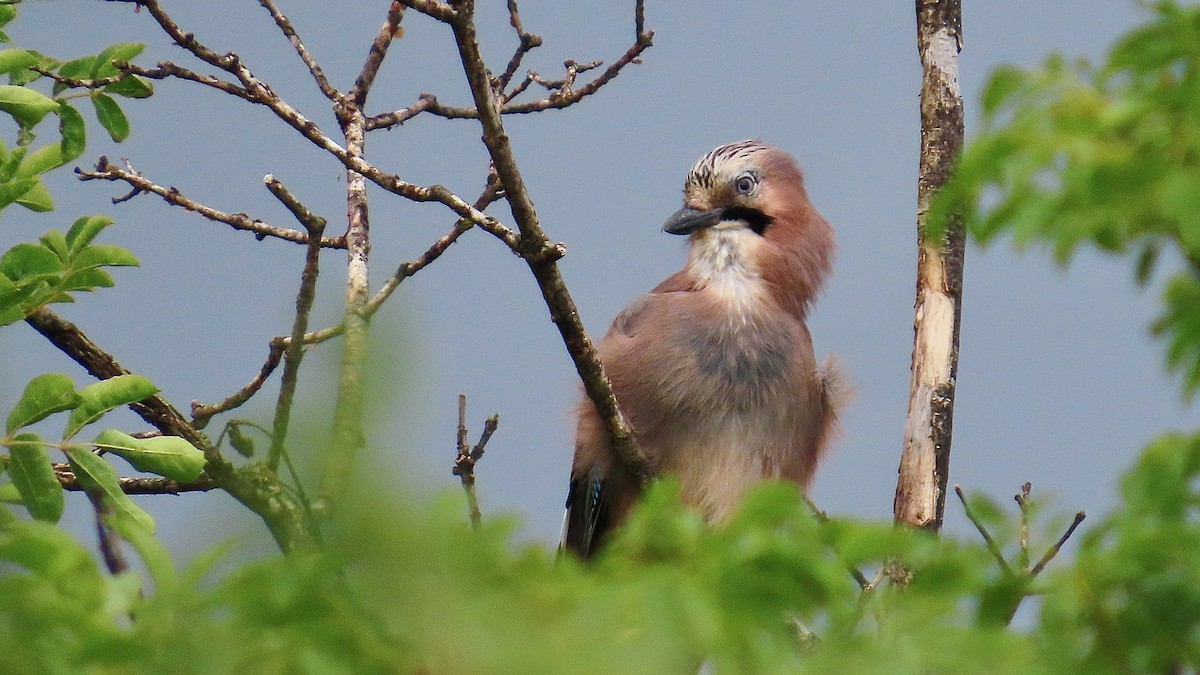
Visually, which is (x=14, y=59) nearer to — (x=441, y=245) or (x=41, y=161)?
(x=41, y=161)

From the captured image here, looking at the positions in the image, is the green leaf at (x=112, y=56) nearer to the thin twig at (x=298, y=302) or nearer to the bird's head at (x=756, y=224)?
the thin twig at (x=298, y=302)

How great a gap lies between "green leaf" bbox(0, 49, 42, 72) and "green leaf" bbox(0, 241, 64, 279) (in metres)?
0.48

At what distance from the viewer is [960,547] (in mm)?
1517

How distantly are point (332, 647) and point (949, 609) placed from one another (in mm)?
649

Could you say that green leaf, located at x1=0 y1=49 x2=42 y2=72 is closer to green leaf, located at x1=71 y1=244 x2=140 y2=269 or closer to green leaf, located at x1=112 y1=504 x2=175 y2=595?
green leaf, located at x1=71 y1=244 x2=140 y2=269

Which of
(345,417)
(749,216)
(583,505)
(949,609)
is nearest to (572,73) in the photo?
(749,216)

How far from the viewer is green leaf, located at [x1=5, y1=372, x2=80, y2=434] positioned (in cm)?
249

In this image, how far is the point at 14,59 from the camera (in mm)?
2914

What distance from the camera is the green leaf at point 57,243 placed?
2.74m

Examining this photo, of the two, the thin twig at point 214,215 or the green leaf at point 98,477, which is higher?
the thin twig at point 214,215

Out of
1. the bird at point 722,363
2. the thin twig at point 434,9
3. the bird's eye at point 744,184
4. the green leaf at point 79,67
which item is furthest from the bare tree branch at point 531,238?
the bird's eye at point 744,184

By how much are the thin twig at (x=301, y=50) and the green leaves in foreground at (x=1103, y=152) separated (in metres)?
3.16

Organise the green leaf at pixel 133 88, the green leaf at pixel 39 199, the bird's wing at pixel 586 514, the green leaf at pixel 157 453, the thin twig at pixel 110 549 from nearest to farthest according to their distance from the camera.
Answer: the thin twig at pixel 110 549 → the green leaf at pixel 157 453 → the green leaf at pixel 39 199 → the green leaf at pixel 133 88 → the bird's wing at pixel 586 514

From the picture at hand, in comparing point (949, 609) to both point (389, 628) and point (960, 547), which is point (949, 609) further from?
point (389, 628)
